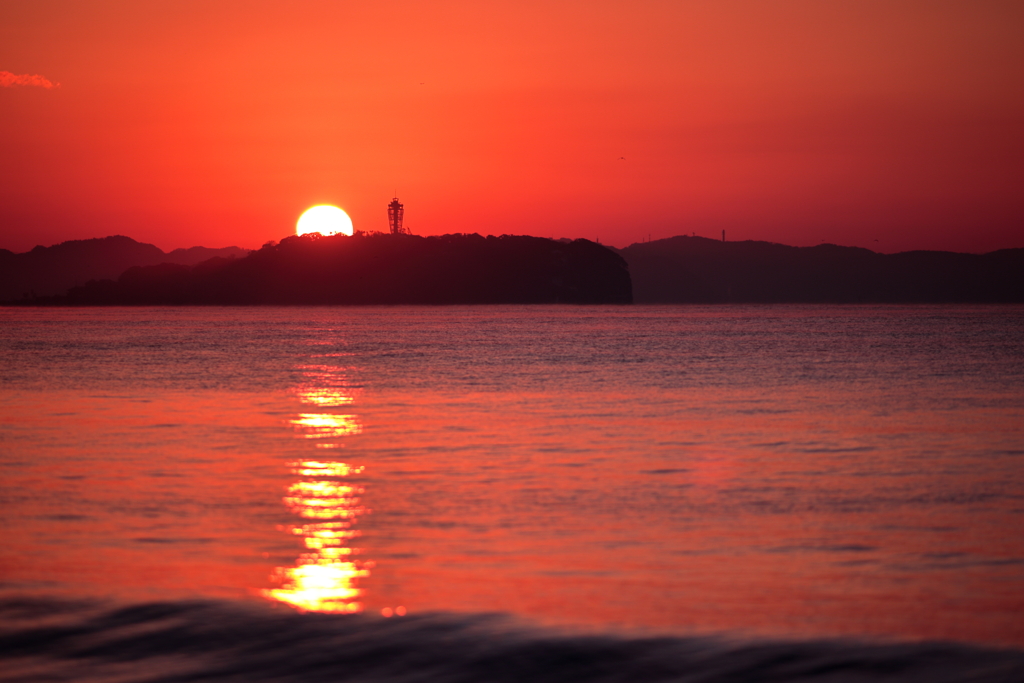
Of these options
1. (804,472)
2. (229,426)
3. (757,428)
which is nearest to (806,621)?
(804,472)

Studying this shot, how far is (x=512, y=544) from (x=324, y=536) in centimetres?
238

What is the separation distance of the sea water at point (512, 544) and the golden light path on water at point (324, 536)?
0.05 m

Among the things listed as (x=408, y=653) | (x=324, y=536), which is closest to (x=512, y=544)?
(x=324, y=536)

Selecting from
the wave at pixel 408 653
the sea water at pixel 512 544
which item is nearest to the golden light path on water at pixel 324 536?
the sea water at pixel 512 544

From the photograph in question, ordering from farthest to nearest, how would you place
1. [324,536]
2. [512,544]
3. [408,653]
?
[324,536], [512,544], [408,653]

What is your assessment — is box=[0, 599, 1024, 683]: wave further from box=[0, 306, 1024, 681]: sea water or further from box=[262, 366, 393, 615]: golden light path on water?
box=[262, 366, 393, 615]: golden light path on water

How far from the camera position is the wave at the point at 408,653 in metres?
7.37

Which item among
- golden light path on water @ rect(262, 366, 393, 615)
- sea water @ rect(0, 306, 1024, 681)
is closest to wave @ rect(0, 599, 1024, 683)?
sea water @ rect(0, 306, 1024, 681)

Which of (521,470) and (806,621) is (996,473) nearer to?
(521,470)

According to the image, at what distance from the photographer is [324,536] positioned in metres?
11.9

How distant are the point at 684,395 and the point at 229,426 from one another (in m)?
16.4

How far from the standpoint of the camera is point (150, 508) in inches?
541

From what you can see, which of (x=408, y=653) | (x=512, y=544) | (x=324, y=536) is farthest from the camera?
(x=324, y=536)

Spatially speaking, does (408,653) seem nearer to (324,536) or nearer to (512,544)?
(512,544)
